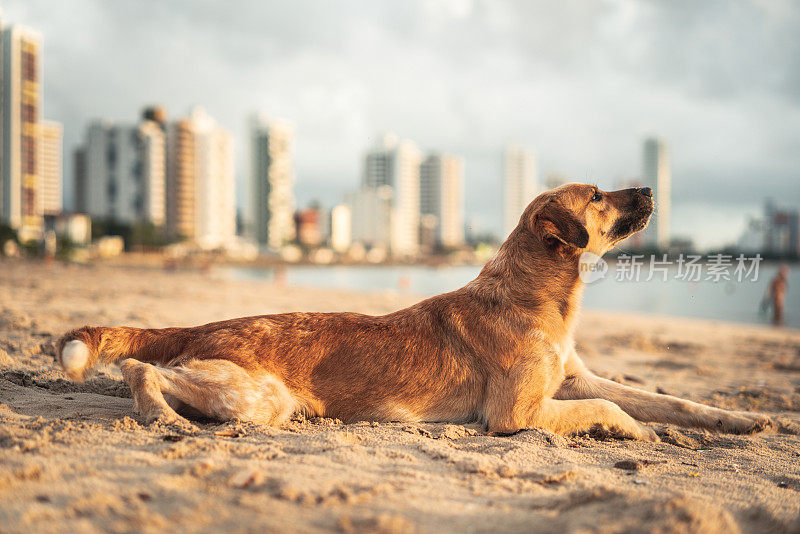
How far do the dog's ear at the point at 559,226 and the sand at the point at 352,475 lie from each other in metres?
1.59

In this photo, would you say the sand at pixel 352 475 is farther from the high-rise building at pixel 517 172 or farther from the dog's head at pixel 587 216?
the high-rise building at pixel 517 172

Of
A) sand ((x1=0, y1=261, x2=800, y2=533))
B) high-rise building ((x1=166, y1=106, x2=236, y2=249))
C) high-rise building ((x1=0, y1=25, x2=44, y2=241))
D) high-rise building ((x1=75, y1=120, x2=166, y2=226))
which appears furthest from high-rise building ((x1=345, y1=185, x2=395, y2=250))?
sand ((x1=0, y1=261, x2=800, y2=533))

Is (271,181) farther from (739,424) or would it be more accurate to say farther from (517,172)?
(739,424)

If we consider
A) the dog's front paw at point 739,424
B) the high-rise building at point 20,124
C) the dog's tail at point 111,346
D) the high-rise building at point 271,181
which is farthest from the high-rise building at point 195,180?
the dog's front paw at point 739,424

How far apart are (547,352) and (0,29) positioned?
4220 inches

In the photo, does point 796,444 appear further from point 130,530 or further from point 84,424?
point 84,424

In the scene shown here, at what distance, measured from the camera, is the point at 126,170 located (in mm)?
117125

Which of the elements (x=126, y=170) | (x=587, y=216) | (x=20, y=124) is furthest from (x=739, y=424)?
(x=126, y=170)

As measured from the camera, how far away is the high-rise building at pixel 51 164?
532 ft

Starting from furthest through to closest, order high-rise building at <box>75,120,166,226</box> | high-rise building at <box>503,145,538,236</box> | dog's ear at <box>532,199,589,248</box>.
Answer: high-rise building at <box>503,145,538,236</box> < high-rise building at <box>75,120,166,226</box> < dog's ear at <box>532,199,589,248</box>

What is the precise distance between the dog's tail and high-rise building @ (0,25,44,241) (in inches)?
3750

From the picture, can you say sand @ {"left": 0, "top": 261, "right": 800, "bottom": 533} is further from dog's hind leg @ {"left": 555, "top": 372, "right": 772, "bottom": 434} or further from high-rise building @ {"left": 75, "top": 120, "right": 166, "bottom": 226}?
high-rise building @ {"left": 75, "top": 120, "right": 166, "bottom": 226}

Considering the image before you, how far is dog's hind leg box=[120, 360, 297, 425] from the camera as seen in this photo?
387 cm

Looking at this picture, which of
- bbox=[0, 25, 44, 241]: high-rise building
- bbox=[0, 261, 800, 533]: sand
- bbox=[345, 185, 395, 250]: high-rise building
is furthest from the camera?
bbox=[345, 185, 395, 250]: high-rise building
